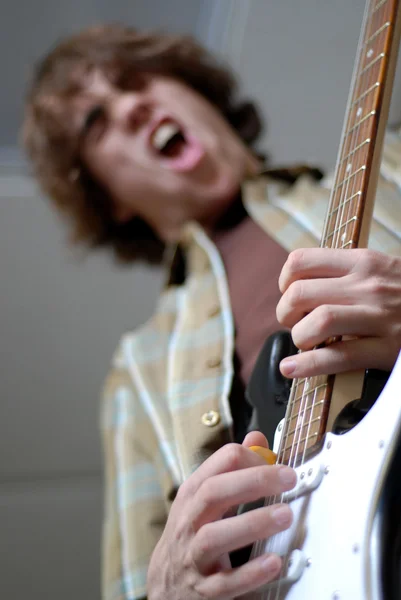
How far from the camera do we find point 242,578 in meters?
0.32

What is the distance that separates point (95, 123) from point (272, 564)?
2.12 ft

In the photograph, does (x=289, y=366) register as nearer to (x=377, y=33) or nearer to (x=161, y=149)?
(x=377, y=33)

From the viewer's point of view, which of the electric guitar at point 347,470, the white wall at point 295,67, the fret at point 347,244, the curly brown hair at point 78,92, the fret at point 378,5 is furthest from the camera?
the curly brown hair at point 78,92

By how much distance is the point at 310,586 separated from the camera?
0.30 m

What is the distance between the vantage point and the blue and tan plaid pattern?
1.71 feet

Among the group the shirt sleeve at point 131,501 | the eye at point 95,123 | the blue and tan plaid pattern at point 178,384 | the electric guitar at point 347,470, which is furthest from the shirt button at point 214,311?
the eye at point 95,123

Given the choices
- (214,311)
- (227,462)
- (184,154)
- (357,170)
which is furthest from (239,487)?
(184,154)

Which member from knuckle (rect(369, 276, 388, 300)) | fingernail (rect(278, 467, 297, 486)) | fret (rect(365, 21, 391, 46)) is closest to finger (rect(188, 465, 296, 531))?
fingernail (rect(278, 467, 297, 486))

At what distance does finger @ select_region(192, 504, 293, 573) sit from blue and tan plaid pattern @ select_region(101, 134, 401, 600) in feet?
0.43

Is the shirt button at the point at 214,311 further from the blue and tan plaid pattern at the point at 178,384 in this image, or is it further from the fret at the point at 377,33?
the fret at the point at 377,33

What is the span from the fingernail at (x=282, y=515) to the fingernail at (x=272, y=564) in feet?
0.06

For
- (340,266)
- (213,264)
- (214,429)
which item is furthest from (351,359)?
(213,264)

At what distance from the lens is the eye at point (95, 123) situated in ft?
2.64

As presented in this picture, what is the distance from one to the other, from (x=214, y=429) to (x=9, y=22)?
0.76 metres
